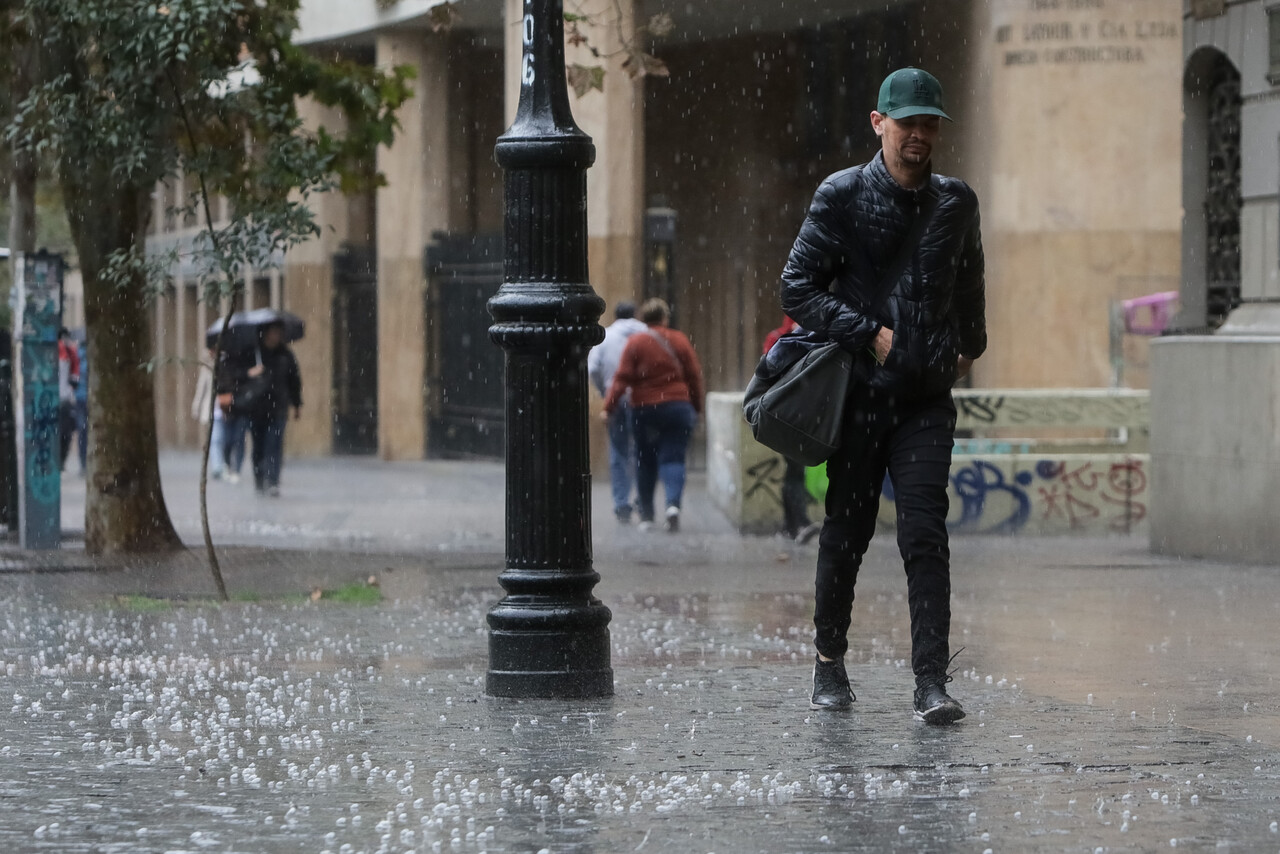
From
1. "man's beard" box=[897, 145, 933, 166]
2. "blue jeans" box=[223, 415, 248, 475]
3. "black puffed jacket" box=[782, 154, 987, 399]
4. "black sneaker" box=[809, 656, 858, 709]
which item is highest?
"man's beard" box=[897, 145, 933, 166]

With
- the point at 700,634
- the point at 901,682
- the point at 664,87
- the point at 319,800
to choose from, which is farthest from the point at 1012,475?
the point at 664,87

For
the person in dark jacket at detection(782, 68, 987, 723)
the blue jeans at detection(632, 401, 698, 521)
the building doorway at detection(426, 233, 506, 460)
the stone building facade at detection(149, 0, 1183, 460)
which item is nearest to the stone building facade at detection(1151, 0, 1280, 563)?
the blue jeans at detection(632, 401, 698, 521)

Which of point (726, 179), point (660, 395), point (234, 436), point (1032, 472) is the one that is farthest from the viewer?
point (726, 179)

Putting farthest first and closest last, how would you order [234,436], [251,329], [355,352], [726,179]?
1. [355,352]
2. [726,179]
3. [234,436]
4. [251,329]

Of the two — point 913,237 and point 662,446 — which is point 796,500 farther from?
point 913,237

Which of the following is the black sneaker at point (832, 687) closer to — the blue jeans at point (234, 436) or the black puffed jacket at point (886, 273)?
the black puffed jacket at point (886, 273)

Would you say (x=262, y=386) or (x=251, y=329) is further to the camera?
(x=251, y=329)

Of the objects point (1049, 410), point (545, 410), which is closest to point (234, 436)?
point (1049, 410)

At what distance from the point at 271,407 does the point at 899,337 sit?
14.0 metres

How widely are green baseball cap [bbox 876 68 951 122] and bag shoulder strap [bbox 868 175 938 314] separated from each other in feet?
0.73

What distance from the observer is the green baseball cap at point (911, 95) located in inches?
244

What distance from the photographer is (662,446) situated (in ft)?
51.0

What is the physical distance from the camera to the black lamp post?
6.71 m

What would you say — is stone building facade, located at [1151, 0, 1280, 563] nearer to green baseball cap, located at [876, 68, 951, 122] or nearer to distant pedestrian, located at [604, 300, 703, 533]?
distant pedestrian, located at [604, 300, 703, 533]
